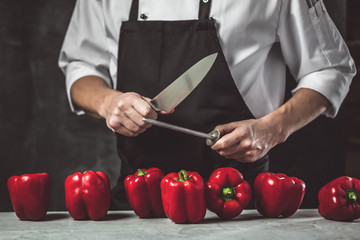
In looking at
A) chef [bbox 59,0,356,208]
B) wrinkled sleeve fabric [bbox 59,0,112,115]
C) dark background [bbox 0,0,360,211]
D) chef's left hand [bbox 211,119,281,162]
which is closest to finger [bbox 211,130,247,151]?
chef's left hand [bbox 211,119,281,162]

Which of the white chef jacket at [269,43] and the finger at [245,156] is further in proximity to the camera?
→ the white chef jacket at [269,43]

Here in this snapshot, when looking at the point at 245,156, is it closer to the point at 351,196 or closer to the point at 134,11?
the point at 351,196

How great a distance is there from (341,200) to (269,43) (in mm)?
556

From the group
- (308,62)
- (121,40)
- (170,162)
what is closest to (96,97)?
(121,40)

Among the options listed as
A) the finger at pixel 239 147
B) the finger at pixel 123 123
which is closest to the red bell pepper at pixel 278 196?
the finger at pixel 239 147

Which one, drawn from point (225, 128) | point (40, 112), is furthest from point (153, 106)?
point (40, 112)

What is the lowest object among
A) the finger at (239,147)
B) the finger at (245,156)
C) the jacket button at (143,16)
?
the finger at (245,156)

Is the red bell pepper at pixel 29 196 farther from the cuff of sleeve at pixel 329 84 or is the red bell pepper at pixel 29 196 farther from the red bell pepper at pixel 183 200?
the cuff of sleeve at pixel 329 84

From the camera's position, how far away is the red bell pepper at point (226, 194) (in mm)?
1161

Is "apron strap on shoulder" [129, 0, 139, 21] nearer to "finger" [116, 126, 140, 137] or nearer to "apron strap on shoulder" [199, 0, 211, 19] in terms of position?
"apron strap on shoulder" [199, 0, 211, 19]

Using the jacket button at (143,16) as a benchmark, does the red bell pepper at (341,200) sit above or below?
below

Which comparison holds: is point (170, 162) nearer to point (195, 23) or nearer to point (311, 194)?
point (195, 23)

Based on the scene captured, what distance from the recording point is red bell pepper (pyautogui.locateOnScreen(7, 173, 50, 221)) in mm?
1144

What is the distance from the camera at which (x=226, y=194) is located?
1172mm
